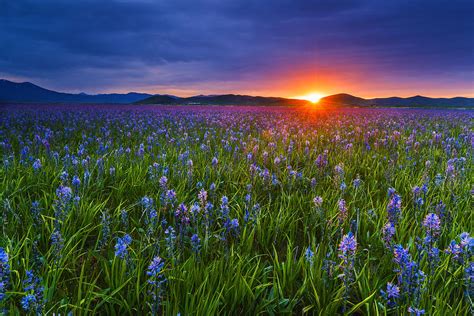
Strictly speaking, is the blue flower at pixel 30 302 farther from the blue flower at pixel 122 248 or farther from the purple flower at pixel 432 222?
the purple flower at pixel 432 222

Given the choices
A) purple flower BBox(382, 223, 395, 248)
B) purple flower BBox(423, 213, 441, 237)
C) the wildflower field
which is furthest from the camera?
purple flower BBox(382, 223, 395, 248)

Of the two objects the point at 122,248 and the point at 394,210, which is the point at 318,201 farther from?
the point at 122,248

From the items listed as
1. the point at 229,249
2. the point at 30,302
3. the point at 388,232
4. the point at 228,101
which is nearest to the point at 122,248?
the point at 30,302

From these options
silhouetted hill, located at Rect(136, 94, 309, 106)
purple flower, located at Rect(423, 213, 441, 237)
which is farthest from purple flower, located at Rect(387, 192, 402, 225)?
silhouetted hill, located at Rect(136, 94, 309, 106)

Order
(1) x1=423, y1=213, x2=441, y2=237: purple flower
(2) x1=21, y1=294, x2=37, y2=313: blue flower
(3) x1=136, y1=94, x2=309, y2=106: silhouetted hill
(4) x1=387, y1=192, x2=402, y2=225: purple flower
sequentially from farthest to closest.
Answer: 1. (3) x1=136, y1=94, x2=309, y2=106: silhouetted hill
2. (4) x1=387, y1=192, x2=402, y2=225: purple flower
3. (1) x1=423, y1=213, x2=441, y2=237: purple flower
4. (2) x1=21, y1=294, x2=37, y2=313: blue flower

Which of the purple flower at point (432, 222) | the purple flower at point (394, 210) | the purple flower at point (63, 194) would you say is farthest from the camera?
the purple flower at point (394, 210)

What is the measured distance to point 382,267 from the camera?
84.7 inches

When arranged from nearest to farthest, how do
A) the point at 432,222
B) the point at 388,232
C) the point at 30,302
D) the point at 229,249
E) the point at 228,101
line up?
the point at 30,302
the point at 432,222
the point at 388,232
the point at 229,249
the point at 228,101

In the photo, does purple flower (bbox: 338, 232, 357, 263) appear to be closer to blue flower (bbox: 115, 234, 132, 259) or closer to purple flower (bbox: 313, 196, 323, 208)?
purple flower (bbox: 313, 196, 323, 208)

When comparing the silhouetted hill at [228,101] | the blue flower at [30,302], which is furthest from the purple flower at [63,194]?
the silhouetted hill at [228,101]

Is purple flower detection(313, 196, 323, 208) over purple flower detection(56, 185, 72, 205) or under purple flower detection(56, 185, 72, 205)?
under

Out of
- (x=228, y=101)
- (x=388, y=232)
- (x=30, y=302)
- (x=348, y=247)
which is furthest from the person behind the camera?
(x=228, y=101)

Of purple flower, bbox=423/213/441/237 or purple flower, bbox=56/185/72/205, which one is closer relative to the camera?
purple flower, bbox=423/213/441/237

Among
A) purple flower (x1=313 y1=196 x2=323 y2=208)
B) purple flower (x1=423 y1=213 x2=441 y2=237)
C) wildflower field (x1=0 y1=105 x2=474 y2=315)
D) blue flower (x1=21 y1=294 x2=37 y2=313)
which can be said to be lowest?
wildflower field (x1=0 y1=105 x2=474 y2=315)
